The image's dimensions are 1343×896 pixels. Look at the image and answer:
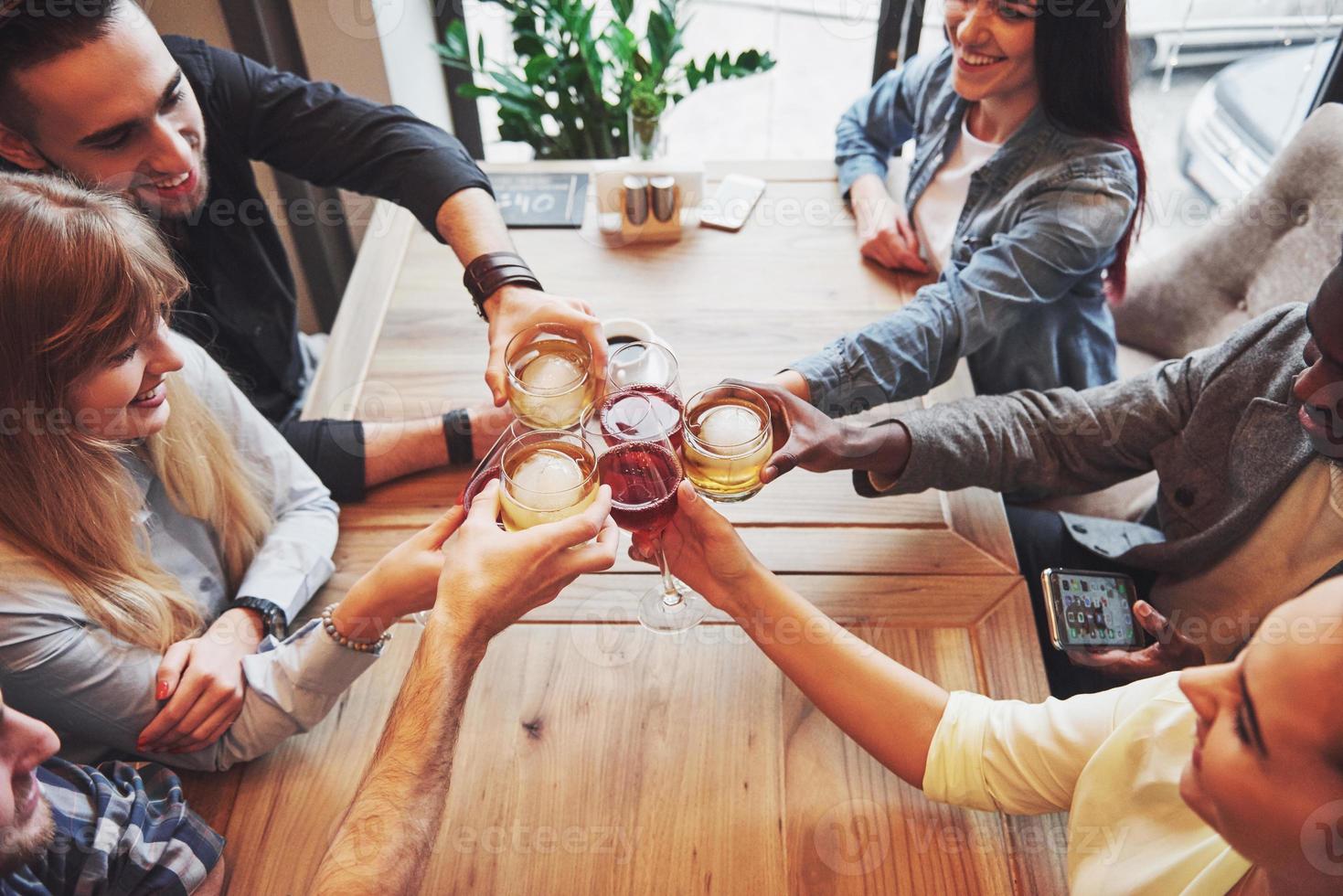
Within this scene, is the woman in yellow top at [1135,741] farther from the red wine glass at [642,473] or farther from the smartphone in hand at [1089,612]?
the smartphone in hand at [1089,612]

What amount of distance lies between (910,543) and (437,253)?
3.91 feet

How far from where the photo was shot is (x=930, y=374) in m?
1.60

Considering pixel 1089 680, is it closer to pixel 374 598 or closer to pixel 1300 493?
pixel 1300 493

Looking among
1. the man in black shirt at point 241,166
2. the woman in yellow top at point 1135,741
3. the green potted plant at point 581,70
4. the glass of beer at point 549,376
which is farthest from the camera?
the green potted plant at point 581,70

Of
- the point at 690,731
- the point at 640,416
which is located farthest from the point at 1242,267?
the point at 690,731

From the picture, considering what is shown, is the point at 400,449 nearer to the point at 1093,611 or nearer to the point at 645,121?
the point at 645,121

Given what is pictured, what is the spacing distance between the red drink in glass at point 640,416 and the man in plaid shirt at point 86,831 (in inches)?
27.3

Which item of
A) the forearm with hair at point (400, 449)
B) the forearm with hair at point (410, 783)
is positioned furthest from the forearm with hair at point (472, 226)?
the forearm with hair at point (410, 783)

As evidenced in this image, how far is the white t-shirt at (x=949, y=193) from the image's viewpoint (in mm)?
1981

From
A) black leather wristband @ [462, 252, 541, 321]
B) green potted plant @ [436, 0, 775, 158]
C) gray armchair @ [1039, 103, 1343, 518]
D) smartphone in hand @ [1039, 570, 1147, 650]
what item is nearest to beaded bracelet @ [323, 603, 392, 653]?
black leather wristband @ [462, 252, 541, 321]

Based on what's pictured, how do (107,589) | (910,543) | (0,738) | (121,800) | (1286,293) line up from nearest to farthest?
(0,738) → (121,800) → (107,589) → (910,543) → (1286,293)

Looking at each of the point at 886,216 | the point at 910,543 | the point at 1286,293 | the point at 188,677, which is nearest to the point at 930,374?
the point at 910,543

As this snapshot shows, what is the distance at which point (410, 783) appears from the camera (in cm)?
100

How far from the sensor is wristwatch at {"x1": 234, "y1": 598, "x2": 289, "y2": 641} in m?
1.31
